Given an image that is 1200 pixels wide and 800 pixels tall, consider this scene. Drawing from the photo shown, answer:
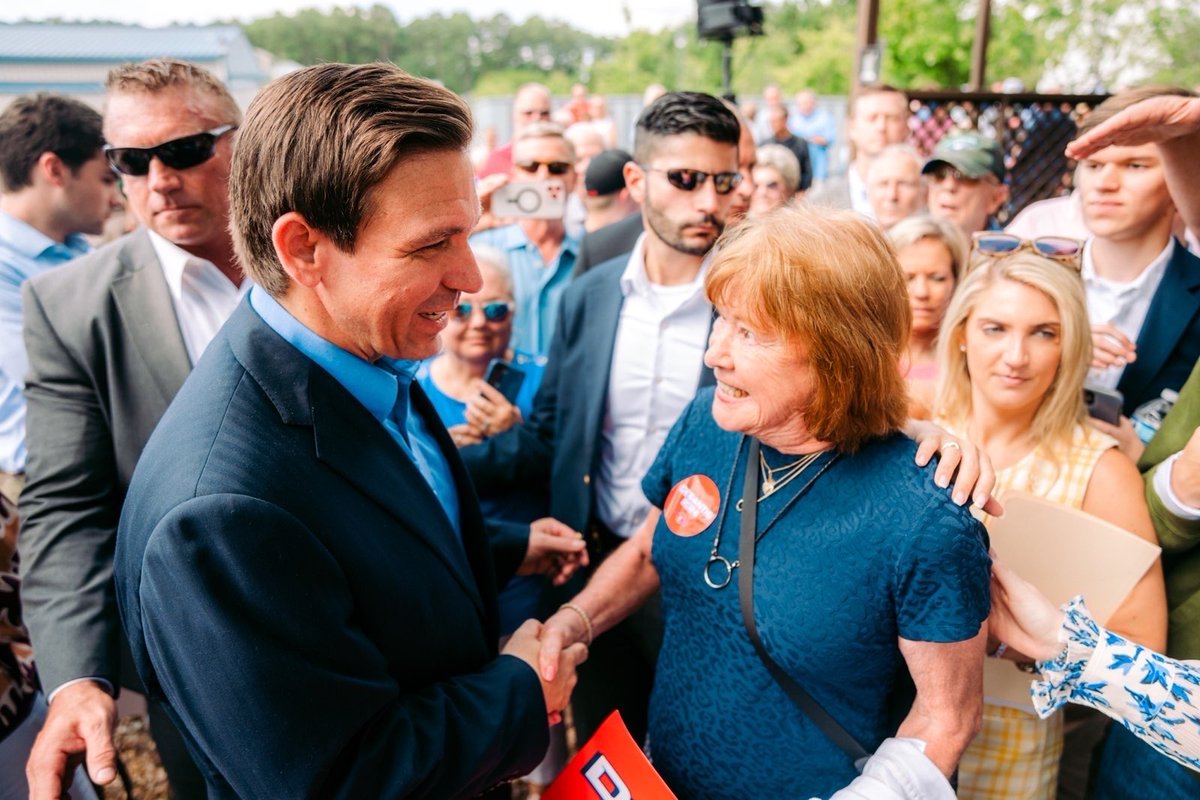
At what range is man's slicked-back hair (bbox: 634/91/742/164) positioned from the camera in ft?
9.90

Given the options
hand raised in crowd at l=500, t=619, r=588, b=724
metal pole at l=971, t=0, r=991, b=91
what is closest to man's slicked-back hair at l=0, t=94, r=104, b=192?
hand raised in crowd at l=500, t=619, r=588, b=724

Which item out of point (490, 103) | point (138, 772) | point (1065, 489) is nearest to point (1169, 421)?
point (1065, 489)

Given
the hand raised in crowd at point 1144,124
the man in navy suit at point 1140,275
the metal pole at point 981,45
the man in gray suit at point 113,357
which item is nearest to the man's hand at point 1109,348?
the man in navy suit at point 1140,275

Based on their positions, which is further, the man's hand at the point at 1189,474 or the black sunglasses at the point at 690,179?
the black sunglasses at the point at 690,179

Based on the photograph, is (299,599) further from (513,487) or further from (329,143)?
(513,487)

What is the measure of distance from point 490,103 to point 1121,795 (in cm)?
2503

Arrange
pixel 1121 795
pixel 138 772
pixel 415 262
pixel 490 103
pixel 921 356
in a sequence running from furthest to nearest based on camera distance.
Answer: pixel 490 103, pixel 138 772, pixel 921 356, pixel 1121 795, pixel 415 262

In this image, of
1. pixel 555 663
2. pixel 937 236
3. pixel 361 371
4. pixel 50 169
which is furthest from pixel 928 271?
pixel 50 169

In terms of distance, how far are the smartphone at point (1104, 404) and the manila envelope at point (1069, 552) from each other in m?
0.60

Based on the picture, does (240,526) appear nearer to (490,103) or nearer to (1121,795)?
(1121,795)

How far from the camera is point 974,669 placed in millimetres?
1430

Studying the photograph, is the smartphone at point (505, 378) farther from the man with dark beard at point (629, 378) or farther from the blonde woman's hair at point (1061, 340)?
the blonde woman's hair at point (1061, 340)

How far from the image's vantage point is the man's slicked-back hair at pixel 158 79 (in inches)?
84.6

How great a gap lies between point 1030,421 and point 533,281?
9.68 feet
